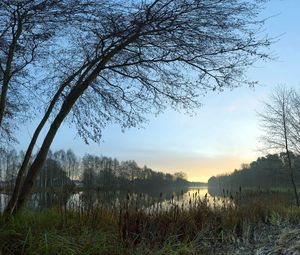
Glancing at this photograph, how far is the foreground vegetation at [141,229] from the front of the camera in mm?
5922

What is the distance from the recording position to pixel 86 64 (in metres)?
10.4

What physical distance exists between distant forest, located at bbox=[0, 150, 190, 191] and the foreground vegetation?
1.10 metres

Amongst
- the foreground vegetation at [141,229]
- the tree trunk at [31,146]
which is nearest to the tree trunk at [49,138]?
the tree trunk at [31,146]

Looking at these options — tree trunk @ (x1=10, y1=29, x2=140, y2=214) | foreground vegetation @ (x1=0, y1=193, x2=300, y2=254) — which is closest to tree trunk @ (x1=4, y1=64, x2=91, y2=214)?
tree trunk @ (x1=10, y1=29, x2=140, y2=214)

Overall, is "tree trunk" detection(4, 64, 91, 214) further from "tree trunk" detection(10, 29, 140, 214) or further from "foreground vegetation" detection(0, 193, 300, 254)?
"foreground vegetation" detection(0, 193, 300, 254)

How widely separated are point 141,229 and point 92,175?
669 cm

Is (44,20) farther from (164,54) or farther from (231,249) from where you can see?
(231,249)

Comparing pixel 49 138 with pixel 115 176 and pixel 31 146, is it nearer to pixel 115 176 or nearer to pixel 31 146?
pixel 31 146

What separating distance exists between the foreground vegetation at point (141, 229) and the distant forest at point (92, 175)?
110cm

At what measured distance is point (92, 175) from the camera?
14.7 m

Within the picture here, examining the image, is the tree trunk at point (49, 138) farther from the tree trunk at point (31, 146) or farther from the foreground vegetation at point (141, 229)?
the foreground vegetation at point (141, 229)

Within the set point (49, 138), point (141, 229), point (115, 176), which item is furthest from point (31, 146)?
point (115, 176)

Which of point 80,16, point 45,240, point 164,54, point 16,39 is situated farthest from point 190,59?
point 45,240

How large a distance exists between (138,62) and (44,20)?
90.2 inches
